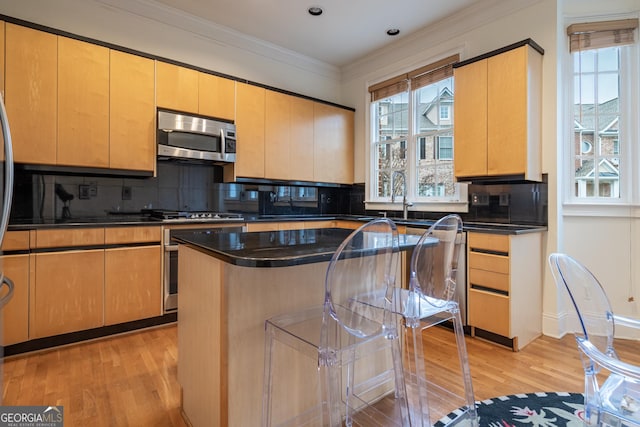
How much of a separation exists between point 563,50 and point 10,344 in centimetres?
479

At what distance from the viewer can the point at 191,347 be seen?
62.4 inches

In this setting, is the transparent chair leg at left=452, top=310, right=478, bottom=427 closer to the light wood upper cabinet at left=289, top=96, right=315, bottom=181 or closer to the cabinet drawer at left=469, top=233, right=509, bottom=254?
the cabinet drawer at left=469, top=233, right=509, bottom=254

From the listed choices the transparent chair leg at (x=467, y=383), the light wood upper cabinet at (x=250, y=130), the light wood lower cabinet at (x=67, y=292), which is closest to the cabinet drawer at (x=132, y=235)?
the light wood lower cabinet at (x=67, y=292)

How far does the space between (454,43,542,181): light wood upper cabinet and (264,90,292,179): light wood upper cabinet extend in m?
1.87

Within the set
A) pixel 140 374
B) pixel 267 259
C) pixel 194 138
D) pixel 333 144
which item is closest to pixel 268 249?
pixel 267 259

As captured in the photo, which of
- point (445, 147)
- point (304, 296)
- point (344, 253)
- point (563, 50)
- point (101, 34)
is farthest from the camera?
point (445, 147)

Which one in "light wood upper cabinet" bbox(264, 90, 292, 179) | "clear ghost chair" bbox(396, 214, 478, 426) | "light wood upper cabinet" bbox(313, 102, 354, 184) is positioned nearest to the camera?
"clear ghost chair" bbox(396, 214, 478, 426)

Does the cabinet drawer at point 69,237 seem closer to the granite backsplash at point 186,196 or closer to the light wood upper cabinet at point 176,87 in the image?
the granite backsplash at point 186,196

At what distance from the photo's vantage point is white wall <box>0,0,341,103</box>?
295 centimetres

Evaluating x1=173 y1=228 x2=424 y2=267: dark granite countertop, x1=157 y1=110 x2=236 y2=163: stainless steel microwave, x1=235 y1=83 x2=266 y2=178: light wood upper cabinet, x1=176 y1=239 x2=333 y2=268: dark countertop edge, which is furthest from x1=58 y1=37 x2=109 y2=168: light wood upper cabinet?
x1=176 y1=239 x2=333 y2=268: dark countertop edge

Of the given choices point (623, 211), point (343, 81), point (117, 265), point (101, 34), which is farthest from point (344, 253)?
point (343, 81)

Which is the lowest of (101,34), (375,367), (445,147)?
(375,367)

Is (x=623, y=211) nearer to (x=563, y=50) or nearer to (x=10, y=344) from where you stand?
(x=563, y=50)

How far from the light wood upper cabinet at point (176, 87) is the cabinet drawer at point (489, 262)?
2.87m
